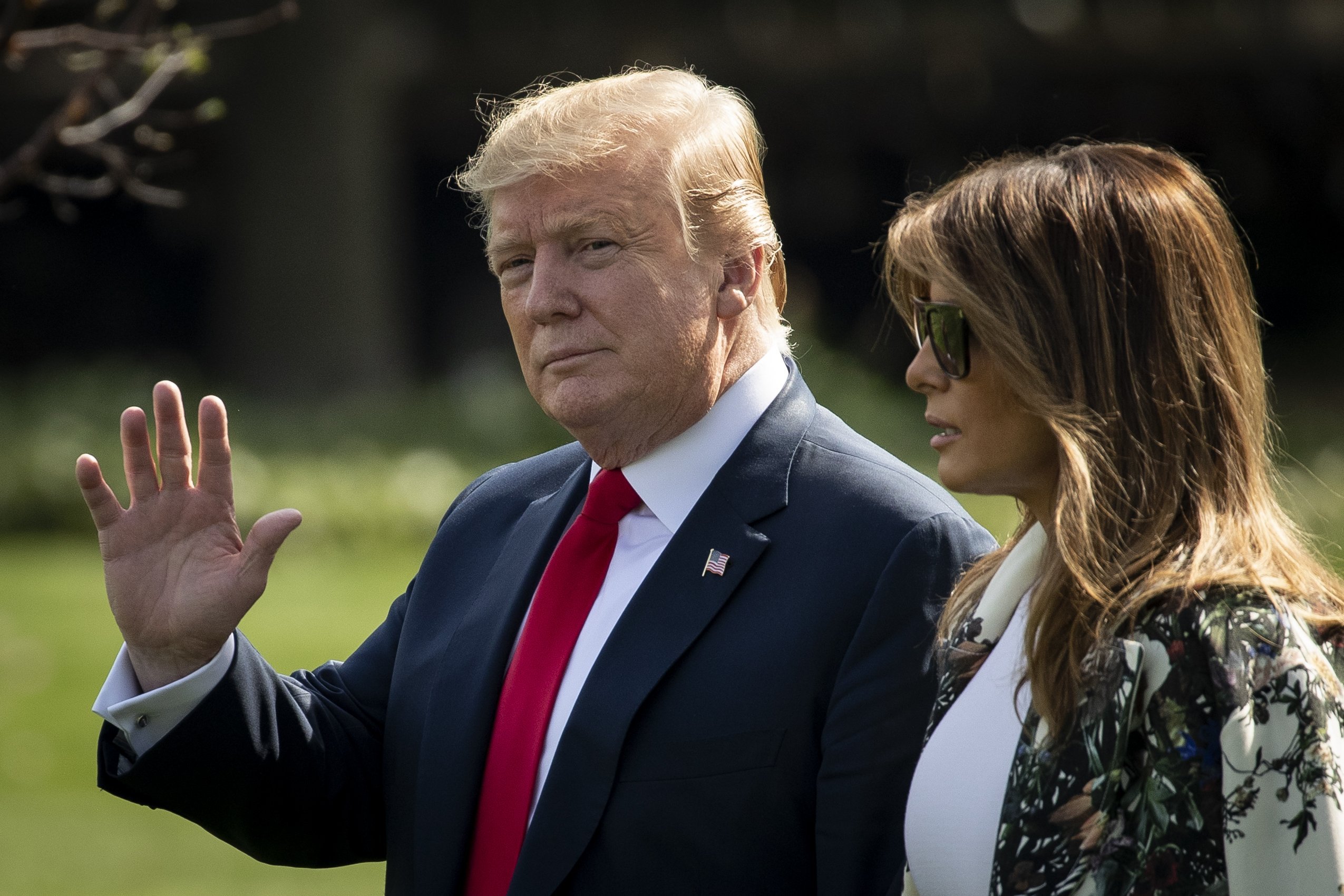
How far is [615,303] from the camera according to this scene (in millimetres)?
2785

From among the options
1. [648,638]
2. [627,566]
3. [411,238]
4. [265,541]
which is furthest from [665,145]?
[411,238]

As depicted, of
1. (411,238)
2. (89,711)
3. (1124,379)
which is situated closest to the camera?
(1124,379)

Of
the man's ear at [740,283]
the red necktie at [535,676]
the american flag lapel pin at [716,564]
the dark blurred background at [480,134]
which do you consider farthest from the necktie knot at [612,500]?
the dark blurred background at [480,134]

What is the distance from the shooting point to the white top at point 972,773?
2.15 metres

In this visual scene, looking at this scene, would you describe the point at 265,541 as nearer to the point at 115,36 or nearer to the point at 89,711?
the point at 115,36

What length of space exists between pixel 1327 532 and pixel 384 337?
32.6ft

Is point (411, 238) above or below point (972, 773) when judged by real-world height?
below

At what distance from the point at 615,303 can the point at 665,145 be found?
0.30 meters

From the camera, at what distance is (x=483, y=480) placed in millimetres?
3312

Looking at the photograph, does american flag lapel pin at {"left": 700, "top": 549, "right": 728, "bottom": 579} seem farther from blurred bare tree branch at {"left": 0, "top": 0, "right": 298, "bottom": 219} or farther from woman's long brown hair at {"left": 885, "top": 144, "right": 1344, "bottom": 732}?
blurred bare tree branch at {"left": 0, "top": 0, "right": 298, "bottom": 219}

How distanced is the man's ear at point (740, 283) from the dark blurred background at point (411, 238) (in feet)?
18.7

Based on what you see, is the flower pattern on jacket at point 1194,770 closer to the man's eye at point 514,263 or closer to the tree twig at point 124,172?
the man's eye at point 514,263

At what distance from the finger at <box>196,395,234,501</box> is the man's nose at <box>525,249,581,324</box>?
575 mm

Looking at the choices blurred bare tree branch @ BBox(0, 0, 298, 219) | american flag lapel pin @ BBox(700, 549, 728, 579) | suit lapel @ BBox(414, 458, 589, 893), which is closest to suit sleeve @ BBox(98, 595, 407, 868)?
suit lapel @ BBox(414, 458, 589, 893)
